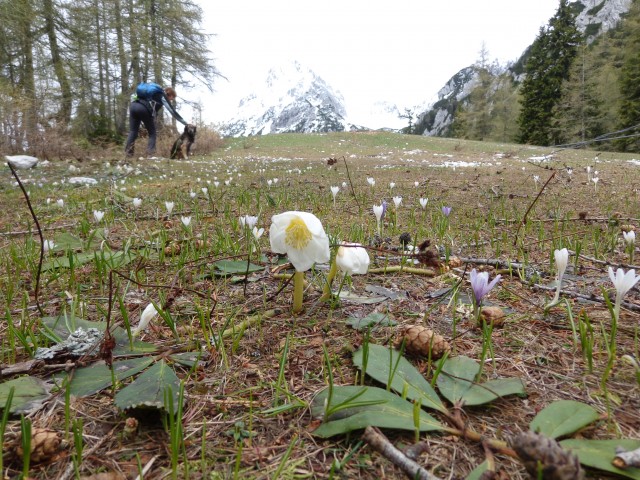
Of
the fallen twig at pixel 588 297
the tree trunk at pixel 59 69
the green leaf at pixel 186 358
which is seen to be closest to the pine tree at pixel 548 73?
the tree trunk at pixel 59 69

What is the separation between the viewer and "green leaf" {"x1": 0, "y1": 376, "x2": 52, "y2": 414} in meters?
A: 1.01

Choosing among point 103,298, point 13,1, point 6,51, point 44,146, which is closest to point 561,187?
point 103,298

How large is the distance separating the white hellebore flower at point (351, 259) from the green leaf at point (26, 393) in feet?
3.54

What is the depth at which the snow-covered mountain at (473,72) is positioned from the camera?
81.7 metres

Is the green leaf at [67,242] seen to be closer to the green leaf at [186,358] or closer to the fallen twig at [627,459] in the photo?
the green leaf at [186,358]

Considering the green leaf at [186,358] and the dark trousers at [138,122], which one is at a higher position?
the dark trousers at [138,122]

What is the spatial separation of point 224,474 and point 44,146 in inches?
566

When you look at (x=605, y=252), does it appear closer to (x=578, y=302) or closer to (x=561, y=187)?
(x=578, y=302)

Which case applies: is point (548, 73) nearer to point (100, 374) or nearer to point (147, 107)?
point (147, 107)

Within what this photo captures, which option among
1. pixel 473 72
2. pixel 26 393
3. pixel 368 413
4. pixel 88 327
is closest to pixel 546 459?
pixel 368 413

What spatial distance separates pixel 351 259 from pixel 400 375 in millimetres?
556

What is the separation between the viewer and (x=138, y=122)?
38.5ft

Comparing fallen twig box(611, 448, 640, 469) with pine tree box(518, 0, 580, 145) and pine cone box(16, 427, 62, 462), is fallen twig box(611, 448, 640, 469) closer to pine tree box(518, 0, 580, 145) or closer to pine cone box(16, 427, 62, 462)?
pine cone box(16, 427, 62, 462)

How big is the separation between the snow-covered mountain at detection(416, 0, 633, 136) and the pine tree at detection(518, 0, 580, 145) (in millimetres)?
17092
